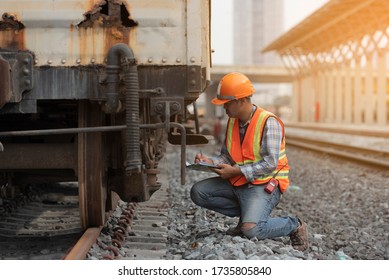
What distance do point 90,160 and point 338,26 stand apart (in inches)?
994

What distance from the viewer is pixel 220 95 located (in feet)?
14.1

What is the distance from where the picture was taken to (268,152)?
4.21 m

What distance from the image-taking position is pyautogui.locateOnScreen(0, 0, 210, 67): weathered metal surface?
12.3 ft

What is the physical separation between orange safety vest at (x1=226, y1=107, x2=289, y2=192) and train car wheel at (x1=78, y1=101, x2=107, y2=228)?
3.33ft

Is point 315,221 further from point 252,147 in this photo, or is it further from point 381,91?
point 381,91

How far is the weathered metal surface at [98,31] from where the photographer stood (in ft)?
12.3

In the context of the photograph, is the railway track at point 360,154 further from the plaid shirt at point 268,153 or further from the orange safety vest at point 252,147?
the plaid shirt at point 268,153

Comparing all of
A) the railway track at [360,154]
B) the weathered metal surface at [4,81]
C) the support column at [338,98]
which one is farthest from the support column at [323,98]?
the weathered metal surface at [4,81]

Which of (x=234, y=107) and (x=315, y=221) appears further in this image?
(x=315, y=221)

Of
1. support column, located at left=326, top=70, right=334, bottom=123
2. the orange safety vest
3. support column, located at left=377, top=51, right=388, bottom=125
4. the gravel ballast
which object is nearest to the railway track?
the gravel ballast

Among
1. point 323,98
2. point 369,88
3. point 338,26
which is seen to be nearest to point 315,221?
point 369,88

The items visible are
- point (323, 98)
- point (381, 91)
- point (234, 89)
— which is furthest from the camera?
point (323, 98)

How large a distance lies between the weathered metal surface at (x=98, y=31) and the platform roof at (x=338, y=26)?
17.9 m

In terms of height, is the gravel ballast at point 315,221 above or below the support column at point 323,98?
below
